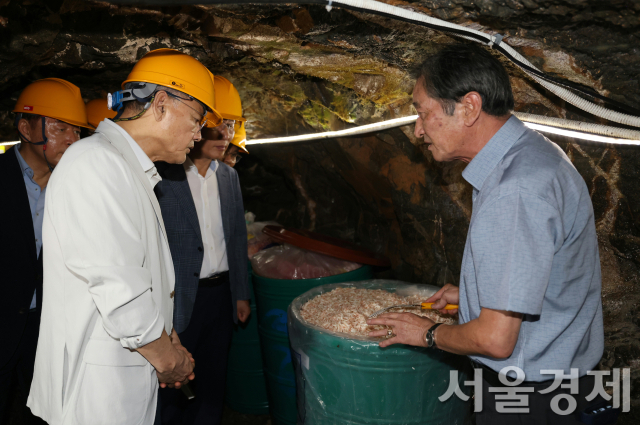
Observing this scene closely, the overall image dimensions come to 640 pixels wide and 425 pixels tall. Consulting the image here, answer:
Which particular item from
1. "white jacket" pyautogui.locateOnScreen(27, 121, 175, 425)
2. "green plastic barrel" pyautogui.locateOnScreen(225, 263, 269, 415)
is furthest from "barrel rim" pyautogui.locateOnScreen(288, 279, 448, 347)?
"green plastic barrel" pyautogui.locateOnScreen(225, 263, 269, 415)

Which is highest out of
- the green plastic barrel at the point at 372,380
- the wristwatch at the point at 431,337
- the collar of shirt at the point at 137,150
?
the collar of shirt at the point at 137,150

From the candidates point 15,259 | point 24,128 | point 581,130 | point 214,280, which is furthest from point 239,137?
point 581,130

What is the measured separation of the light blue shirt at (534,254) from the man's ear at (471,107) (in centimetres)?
9

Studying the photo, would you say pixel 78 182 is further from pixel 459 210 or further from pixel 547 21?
pixel 459 210

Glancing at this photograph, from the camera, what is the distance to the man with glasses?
2.55m

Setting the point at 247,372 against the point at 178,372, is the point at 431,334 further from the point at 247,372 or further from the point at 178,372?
the point at 247,372

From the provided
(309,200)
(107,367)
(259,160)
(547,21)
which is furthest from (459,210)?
(259,160)

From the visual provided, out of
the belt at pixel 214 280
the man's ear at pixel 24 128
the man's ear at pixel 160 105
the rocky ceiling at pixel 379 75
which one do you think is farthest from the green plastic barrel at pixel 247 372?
the man's ear at pixel 160 105

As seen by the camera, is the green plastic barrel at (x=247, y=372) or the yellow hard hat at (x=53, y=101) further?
the green plastic barrel at (x=247, y=372)

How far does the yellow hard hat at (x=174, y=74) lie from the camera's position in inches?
65.7

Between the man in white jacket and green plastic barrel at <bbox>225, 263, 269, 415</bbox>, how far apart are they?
5.96 feet

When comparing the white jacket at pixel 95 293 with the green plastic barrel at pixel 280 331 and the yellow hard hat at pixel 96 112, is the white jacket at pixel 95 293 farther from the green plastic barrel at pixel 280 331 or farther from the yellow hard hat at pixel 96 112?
the yellow hard hat at pixel 96 112

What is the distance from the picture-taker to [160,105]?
1.64 m

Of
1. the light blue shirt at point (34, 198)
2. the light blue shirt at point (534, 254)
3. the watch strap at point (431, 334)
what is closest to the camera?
the light blue shirt at point (534, 254)
